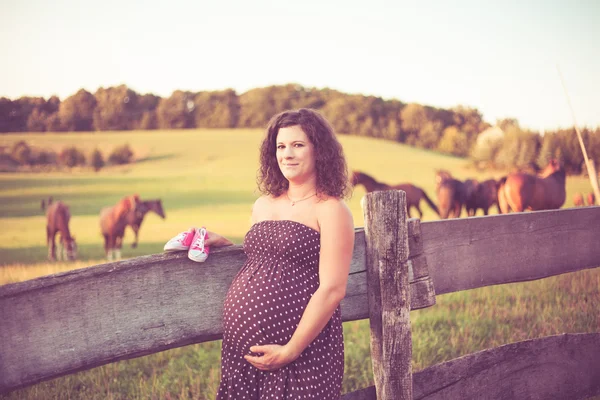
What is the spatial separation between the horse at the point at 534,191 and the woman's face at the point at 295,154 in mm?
9051

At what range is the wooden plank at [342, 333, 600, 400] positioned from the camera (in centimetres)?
230

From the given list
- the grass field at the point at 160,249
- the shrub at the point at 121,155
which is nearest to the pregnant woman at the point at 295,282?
the grass field at the point at 160,249

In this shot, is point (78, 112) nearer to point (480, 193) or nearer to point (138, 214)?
point (138, 214)

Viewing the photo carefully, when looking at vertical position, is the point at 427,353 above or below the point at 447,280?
below

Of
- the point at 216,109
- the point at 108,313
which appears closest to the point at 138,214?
the point at 108,313

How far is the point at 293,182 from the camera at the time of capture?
1988 mm

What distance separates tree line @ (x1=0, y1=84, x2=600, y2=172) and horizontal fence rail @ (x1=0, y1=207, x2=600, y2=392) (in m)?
7.75

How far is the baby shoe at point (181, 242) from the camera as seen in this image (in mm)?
1793

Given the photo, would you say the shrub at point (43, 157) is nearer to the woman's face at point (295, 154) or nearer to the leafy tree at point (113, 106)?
the leafy tree at point (113, 106)

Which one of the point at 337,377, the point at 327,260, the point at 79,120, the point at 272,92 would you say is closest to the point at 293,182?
the point at 327,260

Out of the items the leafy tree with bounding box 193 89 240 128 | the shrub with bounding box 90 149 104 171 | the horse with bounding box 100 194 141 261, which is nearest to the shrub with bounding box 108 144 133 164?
the shrub with bounding box 90 149 104 171

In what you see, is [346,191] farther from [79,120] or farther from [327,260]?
[79,120]

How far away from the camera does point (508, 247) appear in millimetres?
2684

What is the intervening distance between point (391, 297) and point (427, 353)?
2.24 meters
